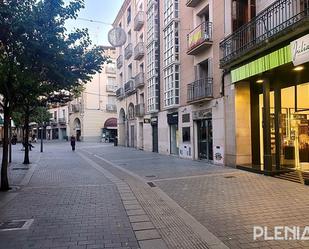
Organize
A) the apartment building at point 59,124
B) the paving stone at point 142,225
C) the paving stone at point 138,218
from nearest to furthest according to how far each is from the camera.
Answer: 1. the paving stone at point 142,225
2. the paving stone at point 138,218
3. the apartment building at point 59,124

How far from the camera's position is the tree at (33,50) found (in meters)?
10.2

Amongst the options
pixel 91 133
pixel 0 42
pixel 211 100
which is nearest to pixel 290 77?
pixel 211 100

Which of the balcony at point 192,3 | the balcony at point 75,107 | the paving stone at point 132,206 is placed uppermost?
the balcony at point 192,3

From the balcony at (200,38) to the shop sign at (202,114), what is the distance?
125 inches

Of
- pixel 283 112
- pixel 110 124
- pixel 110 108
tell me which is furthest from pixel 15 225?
pixel 110 108

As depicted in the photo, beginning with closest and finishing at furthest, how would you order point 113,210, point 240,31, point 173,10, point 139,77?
point 113,210
point 240,31
point 173,10
point 139,77

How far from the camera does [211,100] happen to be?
17547 millimetres

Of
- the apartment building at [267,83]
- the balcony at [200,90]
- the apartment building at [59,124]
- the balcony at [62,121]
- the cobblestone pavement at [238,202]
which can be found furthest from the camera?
the balcony at [62,121]

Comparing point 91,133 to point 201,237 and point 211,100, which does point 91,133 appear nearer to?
point 211,100

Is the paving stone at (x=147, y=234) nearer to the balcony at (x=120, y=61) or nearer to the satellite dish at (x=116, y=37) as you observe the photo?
the satellite dish at (x=116, y=37)

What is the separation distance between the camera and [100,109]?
59031 millimetres

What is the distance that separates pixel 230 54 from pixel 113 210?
9512 mm

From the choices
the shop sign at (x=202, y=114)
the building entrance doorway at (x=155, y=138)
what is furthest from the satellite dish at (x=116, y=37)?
the building entrance doorway at (x=155, y=138)

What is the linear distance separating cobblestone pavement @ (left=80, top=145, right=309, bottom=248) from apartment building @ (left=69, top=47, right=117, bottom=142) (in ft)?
149
